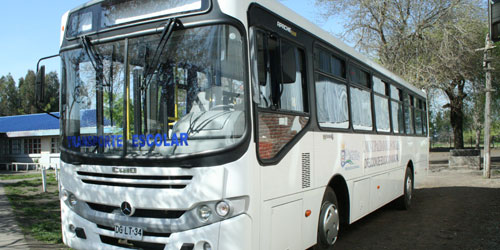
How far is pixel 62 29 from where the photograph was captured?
4957mm

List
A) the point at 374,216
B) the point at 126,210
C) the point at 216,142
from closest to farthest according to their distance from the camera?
1. the point at 216,142
2. the point at 126,210
3. the point at 374,216

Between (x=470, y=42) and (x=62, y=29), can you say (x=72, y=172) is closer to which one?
(x=62, y=29)

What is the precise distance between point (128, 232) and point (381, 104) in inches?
236

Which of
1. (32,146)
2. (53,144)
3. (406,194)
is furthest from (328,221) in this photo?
(32,146)

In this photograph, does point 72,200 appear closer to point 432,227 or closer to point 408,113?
point 432,227

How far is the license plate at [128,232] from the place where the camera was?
3910mm

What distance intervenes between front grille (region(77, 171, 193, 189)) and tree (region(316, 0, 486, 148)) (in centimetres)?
1638

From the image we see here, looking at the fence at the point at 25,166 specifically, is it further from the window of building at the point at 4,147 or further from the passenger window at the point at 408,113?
the passenger window at the point at 408,113

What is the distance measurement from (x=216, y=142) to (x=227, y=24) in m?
1.14

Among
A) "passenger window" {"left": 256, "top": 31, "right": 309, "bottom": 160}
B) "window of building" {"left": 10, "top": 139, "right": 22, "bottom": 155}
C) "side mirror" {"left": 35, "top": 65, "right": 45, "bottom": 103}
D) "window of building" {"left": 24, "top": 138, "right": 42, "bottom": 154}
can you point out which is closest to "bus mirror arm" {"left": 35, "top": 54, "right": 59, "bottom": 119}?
"side mirror" {"left": 35, "top": 65, "right": 45, "bottom": 103}

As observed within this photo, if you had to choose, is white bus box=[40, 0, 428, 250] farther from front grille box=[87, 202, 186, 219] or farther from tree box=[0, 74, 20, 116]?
tree box=[0, 74, 20, 116]

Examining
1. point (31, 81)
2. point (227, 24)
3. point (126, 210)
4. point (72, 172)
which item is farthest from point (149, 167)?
point (31, 81)

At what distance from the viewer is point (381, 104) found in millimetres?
8258

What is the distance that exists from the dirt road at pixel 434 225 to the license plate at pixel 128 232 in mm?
3679
